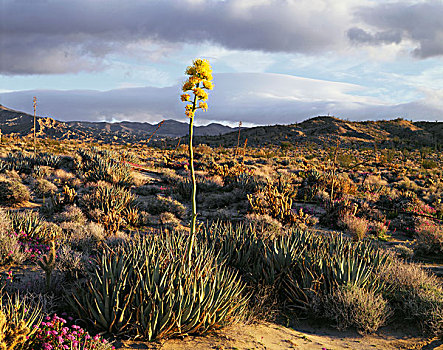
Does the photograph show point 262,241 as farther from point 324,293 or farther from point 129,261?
point 129,261

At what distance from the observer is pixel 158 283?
150 inches

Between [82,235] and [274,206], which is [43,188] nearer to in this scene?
[82,235]

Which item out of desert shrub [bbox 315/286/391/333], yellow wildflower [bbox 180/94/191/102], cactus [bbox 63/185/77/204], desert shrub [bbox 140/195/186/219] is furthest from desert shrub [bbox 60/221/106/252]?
desert shrub [bbox 315/286/391/333]

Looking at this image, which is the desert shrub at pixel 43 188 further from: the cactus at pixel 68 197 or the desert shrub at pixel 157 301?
the desert shrub at pixel 157 301

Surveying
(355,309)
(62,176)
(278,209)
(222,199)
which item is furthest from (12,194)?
(355,309)

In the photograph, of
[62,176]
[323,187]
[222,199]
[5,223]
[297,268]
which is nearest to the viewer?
[297,268]

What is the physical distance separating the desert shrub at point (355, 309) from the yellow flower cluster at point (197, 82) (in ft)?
11.2

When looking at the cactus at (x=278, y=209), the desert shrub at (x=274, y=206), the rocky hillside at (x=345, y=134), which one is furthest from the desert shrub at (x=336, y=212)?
the rocky hillside at (x=345, y=134)

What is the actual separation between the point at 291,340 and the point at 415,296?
2.48m

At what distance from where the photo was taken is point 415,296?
509 cm

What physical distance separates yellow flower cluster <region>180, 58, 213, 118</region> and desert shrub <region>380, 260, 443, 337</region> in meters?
4.24

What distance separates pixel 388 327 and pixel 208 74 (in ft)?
15.0

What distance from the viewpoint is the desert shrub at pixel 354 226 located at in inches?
358

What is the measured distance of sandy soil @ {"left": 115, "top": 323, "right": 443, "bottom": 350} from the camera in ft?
11.7
